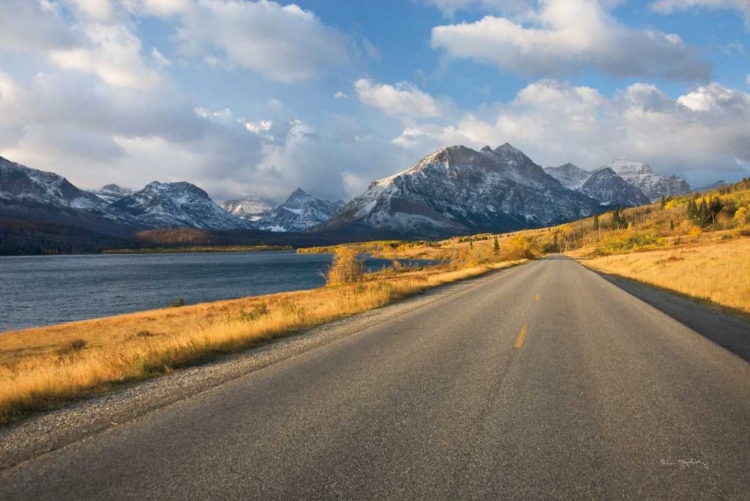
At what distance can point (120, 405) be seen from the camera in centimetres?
710

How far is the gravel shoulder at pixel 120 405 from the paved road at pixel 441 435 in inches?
15.5

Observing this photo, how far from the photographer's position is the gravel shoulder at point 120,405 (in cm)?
566

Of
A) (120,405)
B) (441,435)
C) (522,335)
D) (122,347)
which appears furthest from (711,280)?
(122,347)

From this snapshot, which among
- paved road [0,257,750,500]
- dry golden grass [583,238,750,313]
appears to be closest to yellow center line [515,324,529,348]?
paved road [0,257,750,500]

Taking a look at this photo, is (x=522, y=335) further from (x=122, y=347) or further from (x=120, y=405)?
(x=122, y=347)

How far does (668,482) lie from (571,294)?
1961 centimetres

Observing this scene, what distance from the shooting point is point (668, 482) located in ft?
14.0

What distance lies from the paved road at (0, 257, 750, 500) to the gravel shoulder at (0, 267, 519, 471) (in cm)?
39

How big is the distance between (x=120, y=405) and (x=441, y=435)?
5.16 m

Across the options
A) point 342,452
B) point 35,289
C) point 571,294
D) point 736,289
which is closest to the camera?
point 342,452

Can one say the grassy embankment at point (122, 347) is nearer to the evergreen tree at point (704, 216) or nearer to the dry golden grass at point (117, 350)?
the dry golden grass at point (117, 350)

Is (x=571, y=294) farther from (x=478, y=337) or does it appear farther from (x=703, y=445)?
(x=703, y=445)

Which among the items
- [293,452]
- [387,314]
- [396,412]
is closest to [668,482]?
[396,412]

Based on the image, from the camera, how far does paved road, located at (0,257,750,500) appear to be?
14.1ft
